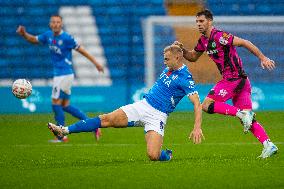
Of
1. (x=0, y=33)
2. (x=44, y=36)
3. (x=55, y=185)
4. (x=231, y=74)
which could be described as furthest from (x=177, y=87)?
(x=0, y=33)

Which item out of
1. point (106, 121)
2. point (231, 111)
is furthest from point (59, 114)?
point (231, 111)

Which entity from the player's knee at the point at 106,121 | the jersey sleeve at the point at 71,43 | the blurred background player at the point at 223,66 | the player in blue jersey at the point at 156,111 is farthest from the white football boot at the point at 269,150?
the jersey sleeve at the point at 71,43

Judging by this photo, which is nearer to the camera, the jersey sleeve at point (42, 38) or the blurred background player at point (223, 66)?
the blurred background player at point (223, 66)

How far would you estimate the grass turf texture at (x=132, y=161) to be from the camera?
30.0 feet

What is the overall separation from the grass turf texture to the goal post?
469cm

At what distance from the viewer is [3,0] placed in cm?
2350

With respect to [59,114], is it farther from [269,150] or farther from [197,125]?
[197,125]

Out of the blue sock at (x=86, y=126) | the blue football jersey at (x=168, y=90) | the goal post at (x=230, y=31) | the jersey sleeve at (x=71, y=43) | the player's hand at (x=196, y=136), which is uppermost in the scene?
the goal post at (x=230, y=31)

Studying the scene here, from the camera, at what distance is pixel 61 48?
15352 mm

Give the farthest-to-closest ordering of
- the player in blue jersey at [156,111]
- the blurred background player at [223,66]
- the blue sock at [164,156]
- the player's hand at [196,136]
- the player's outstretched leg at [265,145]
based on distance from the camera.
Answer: the blurred background player at [223,66]
the player's outstretched leg at [265,145]
the blue sock at [164,156]
the player in blue jersey at [156,111]
the player's hand at [196,136]

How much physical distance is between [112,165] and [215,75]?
430 inches

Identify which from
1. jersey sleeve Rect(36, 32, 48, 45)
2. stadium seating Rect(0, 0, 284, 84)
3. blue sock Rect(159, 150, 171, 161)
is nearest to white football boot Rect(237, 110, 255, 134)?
blue sock Rect(159, 150, 171, 161)

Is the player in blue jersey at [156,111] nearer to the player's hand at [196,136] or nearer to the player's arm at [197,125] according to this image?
the player's arm at [197,125]

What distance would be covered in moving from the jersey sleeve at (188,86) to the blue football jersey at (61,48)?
15.6ft
